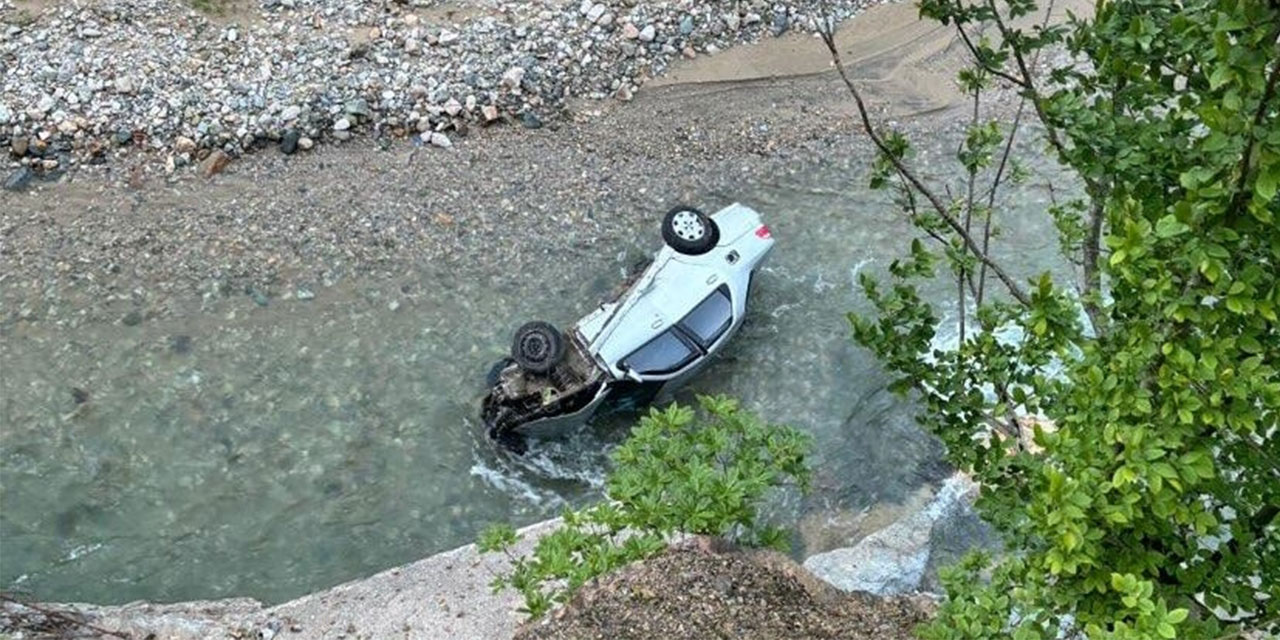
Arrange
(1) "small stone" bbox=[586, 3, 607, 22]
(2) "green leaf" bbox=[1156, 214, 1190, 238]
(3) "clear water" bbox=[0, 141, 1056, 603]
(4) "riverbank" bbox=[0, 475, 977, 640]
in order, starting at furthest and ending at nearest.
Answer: (1) "small stone" bbox=[586, 3, 607, 22]
(3) "clear water" bbox=[0, 141, 1056, 603]
(4) "riverbank" bbox=[0, 475, 977, 640]
(2) "green leaf" bbox=[1156, 214, 1190, 238]

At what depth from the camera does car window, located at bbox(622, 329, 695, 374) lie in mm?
11711

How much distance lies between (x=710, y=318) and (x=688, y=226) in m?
0.96

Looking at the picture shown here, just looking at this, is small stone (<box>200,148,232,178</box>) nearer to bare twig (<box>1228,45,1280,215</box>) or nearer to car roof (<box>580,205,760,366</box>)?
car roof (<box>580,205,760,366</box>)

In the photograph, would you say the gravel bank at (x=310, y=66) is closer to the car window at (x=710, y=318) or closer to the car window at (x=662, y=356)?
the car window at (x=710, y=318)

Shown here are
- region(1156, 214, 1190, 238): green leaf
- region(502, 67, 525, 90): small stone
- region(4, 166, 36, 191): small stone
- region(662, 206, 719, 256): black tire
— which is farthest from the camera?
region(502, 67, 525, 90): small stone

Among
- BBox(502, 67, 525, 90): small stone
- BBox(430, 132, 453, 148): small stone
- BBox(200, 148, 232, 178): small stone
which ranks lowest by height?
BBox(200, 148, 232, 178): small stone

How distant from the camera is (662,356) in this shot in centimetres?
1181

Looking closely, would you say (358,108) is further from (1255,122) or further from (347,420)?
(1255,122)

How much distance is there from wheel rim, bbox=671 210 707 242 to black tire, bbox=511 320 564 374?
1.58 m

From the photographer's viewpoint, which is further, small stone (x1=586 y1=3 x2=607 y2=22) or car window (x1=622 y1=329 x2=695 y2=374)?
small stone (x1=586 y1=3 x2=607 y2=22)

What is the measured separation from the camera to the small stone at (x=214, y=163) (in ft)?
46.1

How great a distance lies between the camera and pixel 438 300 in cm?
1309

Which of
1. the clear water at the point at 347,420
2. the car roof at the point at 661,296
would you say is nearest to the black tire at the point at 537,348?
the car roof at the point at 661,296

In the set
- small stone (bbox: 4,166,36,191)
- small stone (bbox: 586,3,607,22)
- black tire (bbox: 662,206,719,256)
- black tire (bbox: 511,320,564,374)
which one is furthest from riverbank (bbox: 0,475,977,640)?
small stone (bbox: 586,3,607,22)
